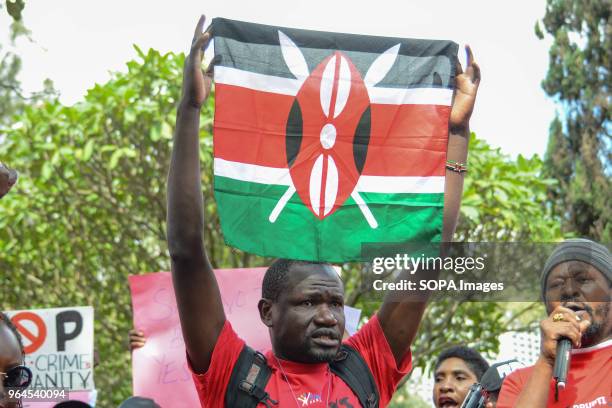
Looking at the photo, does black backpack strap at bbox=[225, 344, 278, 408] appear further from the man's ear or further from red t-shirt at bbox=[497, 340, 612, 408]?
red t-shirt at bbox=[497, 340, 612, 408]

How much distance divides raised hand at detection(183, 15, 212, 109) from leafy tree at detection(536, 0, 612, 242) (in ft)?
47.3

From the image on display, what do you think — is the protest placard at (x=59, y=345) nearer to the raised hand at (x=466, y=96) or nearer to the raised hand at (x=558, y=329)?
the raised hand at (x=466, y=96)

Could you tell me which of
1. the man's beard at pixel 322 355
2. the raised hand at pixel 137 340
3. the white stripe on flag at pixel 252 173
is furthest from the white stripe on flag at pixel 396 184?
the raised hand at pixel 137 340

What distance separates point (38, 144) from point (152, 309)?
439 centimetres

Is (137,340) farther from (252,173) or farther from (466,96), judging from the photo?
(466,96)

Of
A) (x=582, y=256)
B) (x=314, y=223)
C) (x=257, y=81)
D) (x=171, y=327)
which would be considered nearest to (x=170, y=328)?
(x=171, y=327)

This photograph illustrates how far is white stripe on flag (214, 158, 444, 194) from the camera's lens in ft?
13.1

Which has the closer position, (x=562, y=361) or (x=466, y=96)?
(x=562, y=361)

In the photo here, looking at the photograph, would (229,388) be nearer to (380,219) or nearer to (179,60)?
(380,219)

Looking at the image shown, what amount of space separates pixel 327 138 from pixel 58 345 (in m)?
3.99

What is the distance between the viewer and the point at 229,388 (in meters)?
3.54

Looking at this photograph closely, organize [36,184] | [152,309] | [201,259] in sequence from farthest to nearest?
[36,184]
[152,309]
[201,259]

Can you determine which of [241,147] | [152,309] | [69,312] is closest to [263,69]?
[241,147]

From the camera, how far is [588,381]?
323 cm
